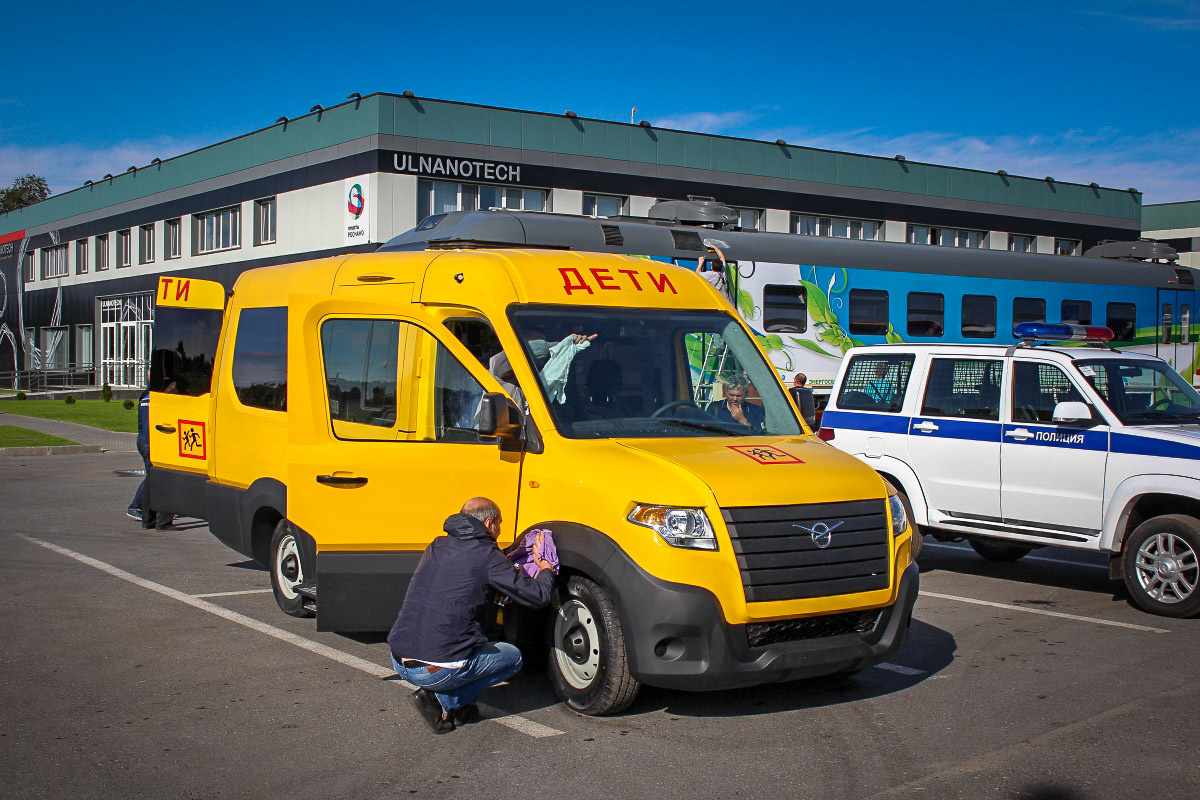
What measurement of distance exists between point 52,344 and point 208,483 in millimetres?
51969

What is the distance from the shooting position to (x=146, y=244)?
45562 millimetres

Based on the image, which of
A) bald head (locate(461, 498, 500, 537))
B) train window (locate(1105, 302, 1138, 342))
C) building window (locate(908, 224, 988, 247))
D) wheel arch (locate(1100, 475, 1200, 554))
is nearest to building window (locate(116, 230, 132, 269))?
building window (locate(908, 224, 988, 247))

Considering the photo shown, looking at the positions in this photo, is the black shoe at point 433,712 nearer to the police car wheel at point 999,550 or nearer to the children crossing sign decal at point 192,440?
the children crossing sign decal at point 192,440

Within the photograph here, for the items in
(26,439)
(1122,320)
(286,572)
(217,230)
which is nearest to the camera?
(286,572)

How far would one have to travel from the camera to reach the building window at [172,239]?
42.7 metres

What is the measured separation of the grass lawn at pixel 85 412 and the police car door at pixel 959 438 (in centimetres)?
2125

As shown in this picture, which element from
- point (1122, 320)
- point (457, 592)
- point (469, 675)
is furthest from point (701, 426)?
point (1122, 320)

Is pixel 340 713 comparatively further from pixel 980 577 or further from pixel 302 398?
pixel 980 577

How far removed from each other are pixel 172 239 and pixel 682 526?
4212 centimetres

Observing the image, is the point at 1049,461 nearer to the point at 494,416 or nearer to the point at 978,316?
the point at 494,416

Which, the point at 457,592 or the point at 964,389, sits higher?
the point at 964,389

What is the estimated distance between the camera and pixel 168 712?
5898mm

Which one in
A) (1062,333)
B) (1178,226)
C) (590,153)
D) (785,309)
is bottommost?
(1062,333)

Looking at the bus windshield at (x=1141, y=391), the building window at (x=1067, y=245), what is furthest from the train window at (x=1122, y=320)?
the building window at (x=1067, y=245)
